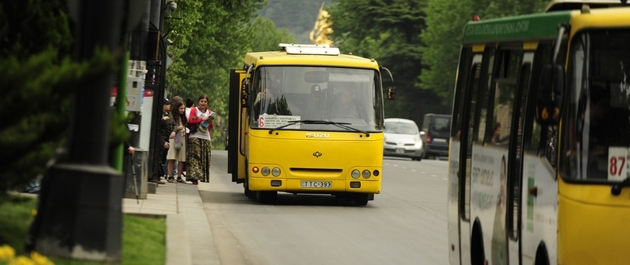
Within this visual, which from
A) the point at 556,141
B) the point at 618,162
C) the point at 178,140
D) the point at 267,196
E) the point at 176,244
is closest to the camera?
the point at 618,162

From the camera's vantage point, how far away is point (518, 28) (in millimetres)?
11109

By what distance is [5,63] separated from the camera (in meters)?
8.56

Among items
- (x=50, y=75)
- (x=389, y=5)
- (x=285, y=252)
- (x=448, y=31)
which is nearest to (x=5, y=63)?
(x=50, y=75)

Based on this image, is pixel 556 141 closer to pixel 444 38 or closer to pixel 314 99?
pixel 314 99

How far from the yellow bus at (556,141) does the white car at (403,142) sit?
4392 cm

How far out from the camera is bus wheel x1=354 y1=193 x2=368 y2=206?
76.8 ft

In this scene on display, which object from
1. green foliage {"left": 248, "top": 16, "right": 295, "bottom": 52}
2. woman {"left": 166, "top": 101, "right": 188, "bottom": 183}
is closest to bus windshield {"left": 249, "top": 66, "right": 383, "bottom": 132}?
woman {"left": 166, "top": 101, "right": 188, "bottom": 183}

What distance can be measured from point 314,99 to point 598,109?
43.5ft

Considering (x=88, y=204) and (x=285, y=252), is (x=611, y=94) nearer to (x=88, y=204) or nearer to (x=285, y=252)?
(x=88, y=204)

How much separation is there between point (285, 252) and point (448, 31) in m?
66.8

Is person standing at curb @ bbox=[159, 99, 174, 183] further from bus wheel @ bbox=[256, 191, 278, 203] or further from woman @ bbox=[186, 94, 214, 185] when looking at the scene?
bus wheel @ bbox=[256, 191, 278, 203]

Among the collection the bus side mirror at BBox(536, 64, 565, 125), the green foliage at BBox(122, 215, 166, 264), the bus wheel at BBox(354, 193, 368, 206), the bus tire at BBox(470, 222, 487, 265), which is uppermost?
the bus side mirror at BBox(536, 64, 565, 125)

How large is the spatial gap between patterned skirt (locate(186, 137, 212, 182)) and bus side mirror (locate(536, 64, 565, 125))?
57.2 ft

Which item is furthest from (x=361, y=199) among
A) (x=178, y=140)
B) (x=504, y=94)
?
(x=504, y=94)
